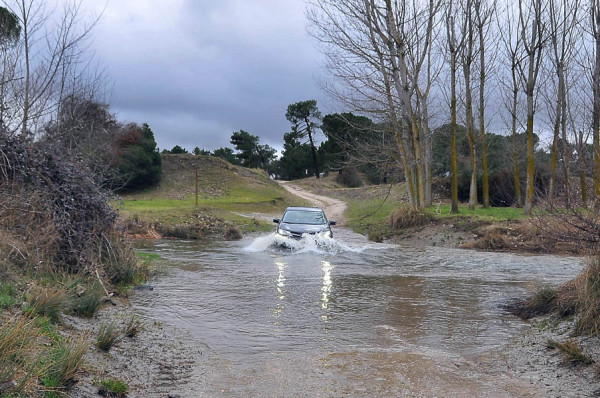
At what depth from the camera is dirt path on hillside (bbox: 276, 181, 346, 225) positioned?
1576 inches

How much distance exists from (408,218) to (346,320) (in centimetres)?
1813

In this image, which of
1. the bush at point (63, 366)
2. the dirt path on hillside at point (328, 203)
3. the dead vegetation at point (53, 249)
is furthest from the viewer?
the dirt path on hillside at point (328, 203)

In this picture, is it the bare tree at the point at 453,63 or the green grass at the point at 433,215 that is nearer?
the green grass at the point at 433,215

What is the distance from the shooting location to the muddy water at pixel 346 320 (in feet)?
20.0

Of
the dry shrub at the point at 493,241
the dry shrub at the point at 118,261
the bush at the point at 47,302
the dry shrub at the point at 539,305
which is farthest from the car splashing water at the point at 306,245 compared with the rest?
the bush at the point at 47,302

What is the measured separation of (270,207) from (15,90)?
3051 centimetres

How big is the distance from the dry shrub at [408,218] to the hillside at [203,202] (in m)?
7.04

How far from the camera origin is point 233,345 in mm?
7531

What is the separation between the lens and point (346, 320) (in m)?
9.01

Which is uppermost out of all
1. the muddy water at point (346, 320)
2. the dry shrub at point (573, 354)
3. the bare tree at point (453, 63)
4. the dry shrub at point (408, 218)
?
the bare tree at point (453, 63)

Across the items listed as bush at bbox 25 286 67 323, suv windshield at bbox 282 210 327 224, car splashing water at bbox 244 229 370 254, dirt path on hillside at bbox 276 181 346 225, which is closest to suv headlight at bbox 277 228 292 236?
car splashing water at bbox 244 229 370 254

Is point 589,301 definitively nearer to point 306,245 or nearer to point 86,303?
point 86,303

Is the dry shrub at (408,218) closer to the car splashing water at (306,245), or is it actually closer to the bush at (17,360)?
the car splashing water at (306,245)

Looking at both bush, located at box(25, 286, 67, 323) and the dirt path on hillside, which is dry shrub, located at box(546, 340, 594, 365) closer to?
bush, located at box(25, 286, 67, 323)
